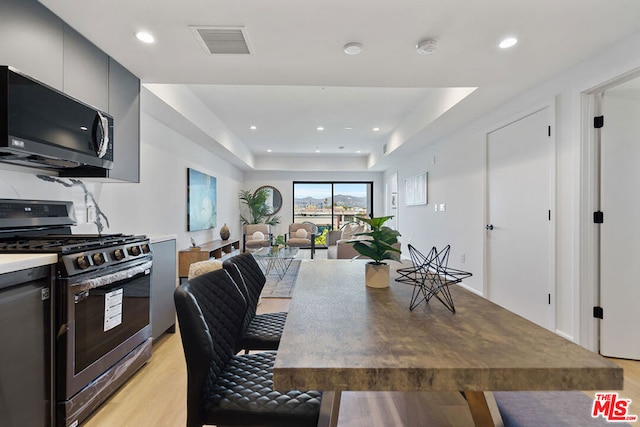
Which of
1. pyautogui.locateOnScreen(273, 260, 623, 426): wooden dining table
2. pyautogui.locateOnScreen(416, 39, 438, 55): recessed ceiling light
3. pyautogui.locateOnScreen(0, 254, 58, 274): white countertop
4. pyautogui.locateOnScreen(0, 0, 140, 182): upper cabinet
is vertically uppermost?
pyautogui.locateOnScreen(416, 39, 438, 55): recessed ceiling light

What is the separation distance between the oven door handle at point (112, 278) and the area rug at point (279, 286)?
1749mm

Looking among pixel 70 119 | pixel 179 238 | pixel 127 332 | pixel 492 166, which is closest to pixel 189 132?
pixel 179 238

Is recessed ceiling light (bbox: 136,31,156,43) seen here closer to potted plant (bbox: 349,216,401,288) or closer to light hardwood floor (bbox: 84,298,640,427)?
potted plant (bbox: 349,216,401,288)

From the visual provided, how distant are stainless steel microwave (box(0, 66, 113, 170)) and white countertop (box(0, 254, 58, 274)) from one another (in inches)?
21.4

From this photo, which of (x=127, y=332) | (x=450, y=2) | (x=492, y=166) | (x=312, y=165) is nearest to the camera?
(x=450, y=2)

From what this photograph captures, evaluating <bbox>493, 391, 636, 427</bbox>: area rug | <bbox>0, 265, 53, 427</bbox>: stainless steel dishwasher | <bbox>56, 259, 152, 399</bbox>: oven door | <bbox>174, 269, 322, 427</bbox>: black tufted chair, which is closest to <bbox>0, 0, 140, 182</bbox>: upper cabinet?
<bbox>56, 259, 152, 399</bbox>: oven door

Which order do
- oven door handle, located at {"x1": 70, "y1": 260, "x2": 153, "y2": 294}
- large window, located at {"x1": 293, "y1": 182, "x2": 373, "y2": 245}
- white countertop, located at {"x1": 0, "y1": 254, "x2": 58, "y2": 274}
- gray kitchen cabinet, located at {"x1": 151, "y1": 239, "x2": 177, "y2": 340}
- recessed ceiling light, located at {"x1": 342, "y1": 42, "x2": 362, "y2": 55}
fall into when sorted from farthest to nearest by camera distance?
large window, located at {"x1": 293, "y1": 182, "x2": 373, "y2": 245}
gray kitchen cabinet, located at {"x1": 151, "y1": 239, "x2": 177, "y2": 340}
recessed ceiling light, located at {"x1": 342, "y1": 42, "x2": 362, "y2": 55}
oven door handle, located at {"x1": 70, "y1": 260, "x2": 153, "y2": 294}
white countertop, located at {"x1": 0, "y1": 254, "x2": 58, "y2": 274}

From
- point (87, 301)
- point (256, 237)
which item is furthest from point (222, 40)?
point (256, 237)

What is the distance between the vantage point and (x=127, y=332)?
2.07 meters

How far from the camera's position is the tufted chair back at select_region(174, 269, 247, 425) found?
1023mm

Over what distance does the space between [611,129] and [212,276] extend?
3118 millimetres

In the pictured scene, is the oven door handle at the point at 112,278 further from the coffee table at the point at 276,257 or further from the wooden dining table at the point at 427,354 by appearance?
the coffee table at the point at 276,257

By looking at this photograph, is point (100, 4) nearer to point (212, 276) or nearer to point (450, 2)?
point (212, 276)

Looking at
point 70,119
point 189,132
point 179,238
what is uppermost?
point 189,132
